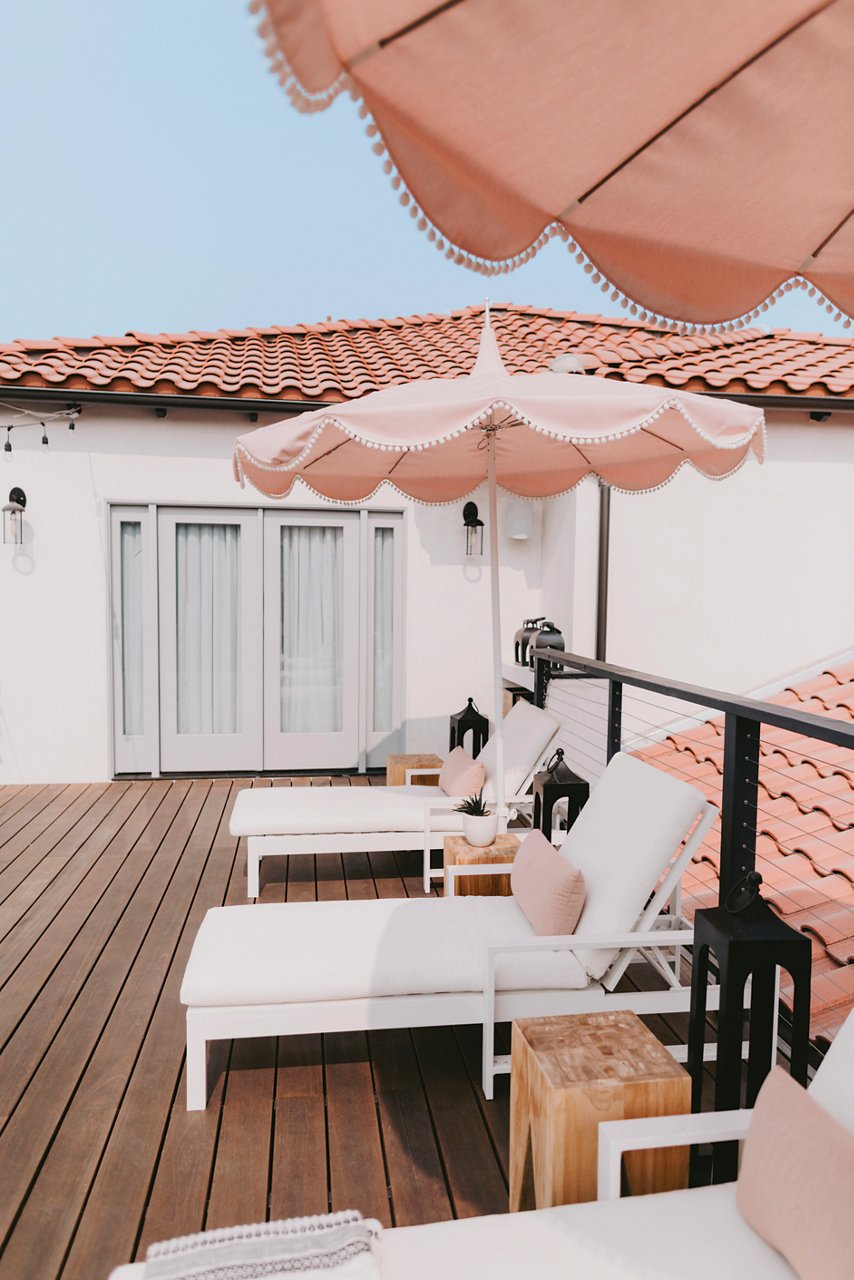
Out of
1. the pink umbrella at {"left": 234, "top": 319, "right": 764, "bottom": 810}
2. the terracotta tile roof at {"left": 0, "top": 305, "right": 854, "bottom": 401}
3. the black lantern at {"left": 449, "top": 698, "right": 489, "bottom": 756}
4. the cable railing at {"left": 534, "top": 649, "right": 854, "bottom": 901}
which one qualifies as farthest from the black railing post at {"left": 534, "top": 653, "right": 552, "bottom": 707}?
the terracotta tile roof at {"left": 0, "top": 305, "right": 854, "bottom": 401}

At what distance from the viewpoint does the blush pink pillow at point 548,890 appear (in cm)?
302

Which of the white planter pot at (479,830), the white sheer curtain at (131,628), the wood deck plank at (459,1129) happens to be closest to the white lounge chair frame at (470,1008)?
the wood deck plank at (459,1129)

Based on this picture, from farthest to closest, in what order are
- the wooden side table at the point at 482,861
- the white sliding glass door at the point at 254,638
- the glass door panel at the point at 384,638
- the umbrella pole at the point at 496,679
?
the glass door panel at the point at 384,638, the white sliding glass door at the point at 254,638, the umbrella pole at the point at 496,679, the wooden side table at the point at 482,861

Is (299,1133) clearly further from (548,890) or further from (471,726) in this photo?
(471,726)

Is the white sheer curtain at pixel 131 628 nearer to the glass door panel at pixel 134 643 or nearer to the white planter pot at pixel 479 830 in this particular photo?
the glass door panel at pixel 134 643

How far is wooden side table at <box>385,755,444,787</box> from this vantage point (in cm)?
599

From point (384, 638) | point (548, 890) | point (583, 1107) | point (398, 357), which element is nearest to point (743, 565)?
point (384, 638)

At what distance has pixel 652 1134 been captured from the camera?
176 centimetres

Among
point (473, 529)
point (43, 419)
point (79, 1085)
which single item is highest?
point (43, 419)

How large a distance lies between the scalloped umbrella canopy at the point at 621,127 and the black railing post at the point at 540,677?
4406 mm

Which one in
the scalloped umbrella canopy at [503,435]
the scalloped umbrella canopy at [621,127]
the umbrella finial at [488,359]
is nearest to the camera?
the scalloped umbrella canopy at [621,127]

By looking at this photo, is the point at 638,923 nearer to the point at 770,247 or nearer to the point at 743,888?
the point at 743,888

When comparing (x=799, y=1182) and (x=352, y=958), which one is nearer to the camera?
(x=799, y=1182)

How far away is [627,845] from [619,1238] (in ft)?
5.16
